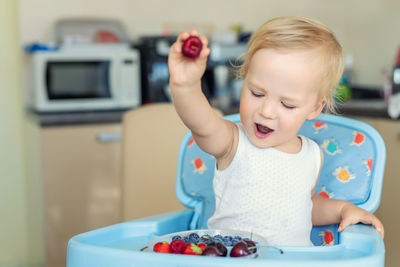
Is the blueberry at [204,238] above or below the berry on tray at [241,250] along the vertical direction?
below

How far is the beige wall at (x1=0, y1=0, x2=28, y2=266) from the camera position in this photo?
2969 millimetres

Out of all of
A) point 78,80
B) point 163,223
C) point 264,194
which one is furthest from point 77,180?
point 264,194

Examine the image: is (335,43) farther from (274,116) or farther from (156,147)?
(156,147)

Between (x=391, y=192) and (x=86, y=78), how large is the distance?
60.0 inches

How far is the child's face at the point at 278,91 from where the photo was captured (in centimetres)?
104

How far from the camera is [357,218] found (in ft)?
3.71

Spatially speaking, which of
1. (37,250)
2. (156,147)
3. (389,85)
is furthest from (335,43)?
(37,250)

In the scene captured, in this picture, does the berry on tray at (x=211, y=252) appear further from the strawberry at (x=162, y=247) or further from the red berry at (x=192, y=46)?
the red berry at (x=192, y=46)

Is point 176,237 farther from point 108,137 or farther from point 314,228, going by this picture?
point 108,137

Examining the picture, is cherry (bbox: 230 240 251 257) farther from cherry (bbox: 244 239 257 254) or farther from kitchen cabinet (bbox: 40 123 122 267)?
kitchen cabinet (bbox: 40 123 122 267)

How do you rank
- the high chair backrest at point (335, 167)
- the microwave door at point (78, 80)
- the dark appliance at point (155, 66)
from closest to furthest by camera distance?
the high chair backrest at point (335, 167) < the microwave door at point (78, 80) < the dark appliance at point (155, 66)

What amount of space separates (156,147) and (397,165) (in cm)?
105

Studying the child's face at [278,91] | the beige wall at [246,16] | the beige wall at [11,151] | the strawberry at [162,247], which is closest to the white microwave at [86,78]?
the beige wall at [11,151]

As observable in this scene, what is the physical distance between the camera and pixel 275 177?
1131mm
